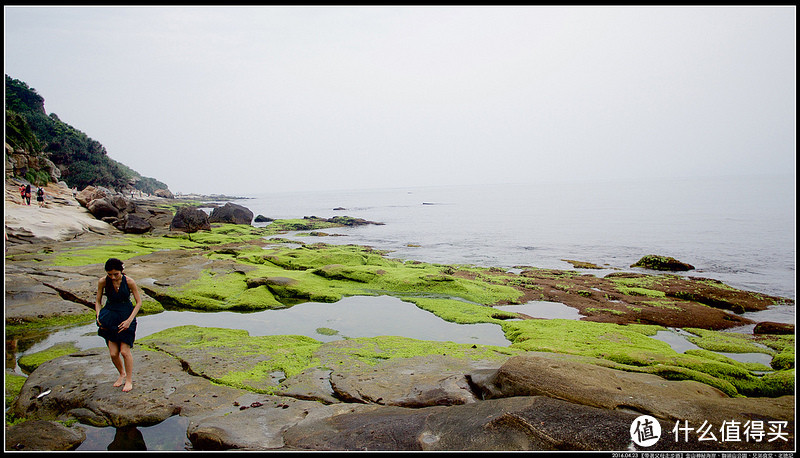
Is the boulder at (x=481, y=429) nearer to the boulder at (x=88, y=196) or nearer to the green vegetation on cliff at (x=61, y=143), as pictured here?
the boulder at (x=88, y=196)

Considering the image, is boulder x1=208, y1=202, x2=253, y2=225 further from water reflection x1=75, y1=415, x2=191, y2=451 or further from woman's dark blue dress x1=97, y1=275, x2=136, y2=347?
water reflection x1=75, y1=415, x2=191, y2=451

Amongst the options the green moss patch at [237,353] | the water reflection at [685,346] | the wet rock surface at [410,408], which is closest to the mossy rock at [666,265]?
the water reflection at [685,346]

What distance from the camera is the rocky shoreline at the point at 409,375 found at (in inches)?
234

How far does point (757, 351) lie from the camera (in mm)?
12828

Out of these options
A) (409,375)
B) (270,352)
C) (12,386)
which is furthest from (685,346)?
(12,386)

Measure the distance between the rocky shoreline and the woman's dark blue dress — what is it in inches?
51.9

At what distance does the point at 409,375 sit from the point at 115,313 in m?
6.66

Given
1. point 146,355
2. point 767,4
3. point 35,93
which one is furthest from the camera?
point 35,93

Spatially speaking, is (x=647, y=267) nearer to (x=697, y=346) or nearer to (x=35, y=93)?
(x=697, y=346)

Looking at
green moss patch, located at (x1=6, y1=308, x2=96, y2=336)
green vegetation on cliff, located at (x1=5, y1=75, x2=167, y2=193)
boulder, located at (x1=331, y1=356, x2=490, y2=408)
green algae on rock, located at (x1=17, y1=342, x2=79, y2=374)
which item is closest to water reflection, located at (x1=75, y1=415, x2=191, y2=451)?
boulder, located at (x1=331, y1=356, x2=490, y2=408)

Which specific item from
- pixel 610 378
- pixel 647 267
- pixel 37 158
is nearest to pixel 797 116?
pixel 610 378

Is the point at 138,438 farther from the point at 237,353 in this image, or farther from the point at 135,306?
the point at 237,353

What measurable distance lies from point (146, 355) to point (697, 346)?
1785 cm

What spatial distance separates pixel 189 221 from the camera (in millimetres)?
46000
